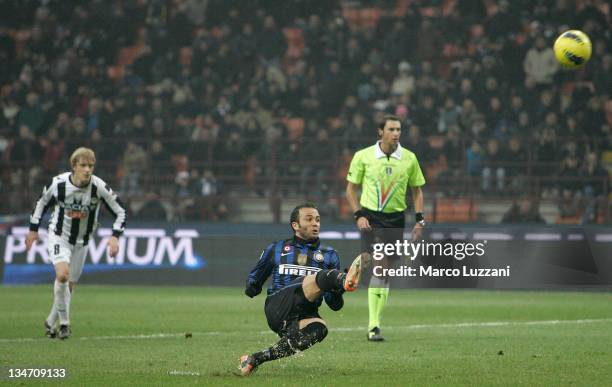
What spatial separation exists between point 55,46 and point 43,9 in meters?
1.13

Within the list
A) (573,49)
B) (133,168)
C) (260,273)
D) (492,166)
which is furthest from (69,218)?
(492,166)

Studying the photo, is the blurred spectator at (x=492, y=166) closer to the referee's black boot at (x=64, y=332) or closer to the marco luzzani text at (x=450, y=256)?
the marco luzzani text at (x=450, y=256)

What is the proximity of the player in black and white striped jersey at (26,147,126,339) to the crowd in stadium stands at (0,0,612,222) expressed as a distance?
33.5 ft

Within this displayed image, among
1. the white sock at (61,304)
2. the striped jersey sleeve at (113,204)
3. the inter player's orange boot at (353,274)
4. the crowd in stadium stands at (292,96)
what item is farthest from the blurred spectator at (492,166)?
the inter player's orange boot at (353,274)

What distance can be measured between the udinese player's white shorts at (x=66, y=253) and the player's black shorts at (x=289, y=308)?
417cm

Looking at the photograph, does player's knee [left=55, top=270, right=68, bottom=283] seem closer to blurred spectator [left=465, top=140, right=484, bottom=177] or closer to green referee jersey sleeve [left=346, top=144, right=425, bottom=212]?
green referee jersey sleeve [left=346, top=144, right=425, bottom=212]

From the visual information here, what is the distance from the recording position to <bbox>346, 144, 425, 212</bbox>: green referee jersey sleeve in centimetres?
1210

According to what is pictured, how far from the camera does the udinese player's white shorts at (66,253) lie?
1199 centimetres

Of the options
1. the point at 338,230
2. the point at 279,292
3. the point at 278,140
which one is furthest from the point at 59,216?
the point at 278,140

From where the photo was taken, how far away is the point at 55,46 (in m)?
27.4

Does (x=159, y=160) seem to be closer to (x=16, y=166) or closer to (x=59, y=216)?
(x=16, y=166)

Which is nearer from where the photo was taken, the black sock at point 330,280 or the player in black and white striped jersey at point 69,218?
the black sock at point 330,280

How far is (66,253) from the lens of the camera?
12.0 m

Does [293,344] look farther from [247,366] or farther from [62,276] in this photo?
[62,276]
